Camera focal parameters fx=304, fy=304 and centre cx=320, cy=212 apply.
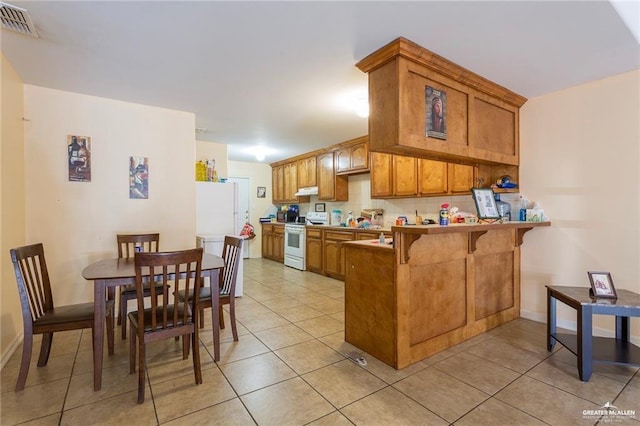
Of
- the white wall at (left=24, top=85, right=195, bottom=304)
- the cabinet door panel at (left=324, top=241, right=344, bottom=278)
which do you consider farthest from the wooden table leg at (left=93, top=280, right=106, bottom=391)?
the cabinet door panel at (left=324, top=241, right=344, bottom=278)

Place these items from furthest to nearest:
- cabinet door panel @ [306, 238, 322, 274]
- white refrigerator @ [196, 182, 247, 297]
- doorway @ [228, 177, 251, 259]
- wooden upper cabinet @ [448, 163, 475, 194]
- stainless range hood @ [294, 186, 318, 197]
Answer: doorway @ [228, 177, 251, 259] < stainless range hood @ [294, 186, 318, 197] < cabinet door panel @ [306, 238, 322, 274] < white refrigerator @ [196, 182, 247, 297] < wooden upper cabinet @ [448, 163, 475, 194]

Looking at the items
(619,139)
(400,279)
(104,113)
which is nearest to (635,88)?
(619,139)

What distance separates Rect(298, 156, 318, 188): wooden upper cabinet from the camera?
6.34 metres

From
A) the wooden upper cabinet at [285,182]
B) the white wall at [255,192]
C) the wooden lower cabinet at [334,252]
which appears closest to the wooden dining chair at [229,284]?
the wooden lower cabinet at [334,252]

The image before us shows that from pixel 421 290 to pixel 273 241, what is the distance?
5057 mm

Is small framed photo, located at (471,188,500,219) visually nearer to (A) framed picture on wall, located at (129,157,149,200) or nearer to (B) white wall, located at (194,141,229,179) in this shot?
(A) framed picture on wall, located at (129,157,149,200)

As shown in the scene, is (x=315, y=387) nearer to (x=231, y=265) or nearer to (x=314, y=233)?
(x=231, y=265)

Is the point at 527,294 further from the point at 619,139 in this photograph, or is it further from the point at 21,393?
the point at 21,393

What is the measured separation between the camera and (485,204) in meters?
2.98

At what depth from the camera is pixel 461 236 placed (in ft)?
8.86

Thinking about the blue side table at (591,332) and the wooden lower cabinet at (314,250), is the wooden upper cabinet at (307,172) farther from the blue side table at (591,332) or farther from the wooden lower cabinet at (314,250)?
the blue side table at (591,332)

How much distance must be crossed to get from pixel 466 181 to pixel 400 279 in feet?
6.98

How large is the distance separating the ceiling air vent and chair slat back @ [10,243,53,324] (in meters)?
1.45

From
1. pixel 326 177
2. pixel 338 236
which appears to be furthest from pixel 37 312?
pixel 326 177
